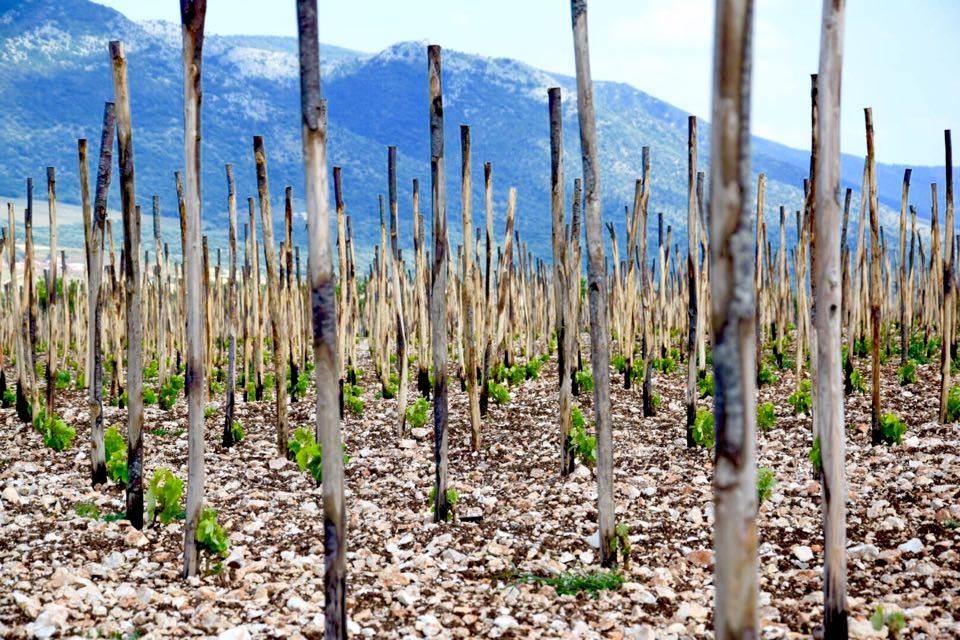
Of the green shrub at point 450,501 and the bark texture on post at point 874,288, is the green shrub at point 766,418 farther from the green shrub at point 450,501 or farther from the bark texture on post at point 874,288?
the green shrub at point 450,501

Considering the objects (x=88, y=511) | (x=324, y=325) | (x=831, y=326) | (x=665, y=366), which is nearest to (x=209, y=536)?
(x=88, y=511)

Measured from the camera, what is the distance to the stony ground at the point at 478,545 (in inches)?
169

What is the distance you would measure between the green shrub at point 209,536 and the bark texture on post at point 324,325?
168 centimetres

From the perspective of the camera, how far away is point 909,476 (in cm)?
667

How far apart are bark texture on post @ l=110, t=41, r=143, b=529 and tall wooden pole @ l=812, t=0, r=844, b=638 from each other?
3916 mm

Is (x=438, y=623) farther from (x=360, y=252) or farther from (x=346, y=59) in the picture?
(x=346, y=59)

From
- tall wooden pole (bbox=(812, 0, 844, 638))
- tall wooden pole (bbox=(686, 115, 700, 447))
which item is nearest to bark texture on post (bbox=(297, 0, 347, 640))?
tall wooden pole (bbox=(812, 0, 844, 638))

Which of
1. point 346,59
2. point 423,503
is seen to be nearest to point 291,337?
point 423,503

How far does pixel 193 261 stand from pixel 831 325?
3372 millimetres

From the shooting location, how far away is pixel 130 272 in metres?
5.54

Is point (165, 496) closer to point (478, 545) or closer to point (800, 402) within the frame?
point (478, 545)

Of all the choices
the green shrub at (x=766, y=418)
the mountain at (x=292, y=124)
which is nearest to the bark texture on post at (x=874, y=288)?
the green shrub at (x=766, y=418)

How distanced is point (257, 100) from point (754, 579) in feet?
470

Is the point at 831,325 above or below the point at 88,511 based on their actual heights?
above
